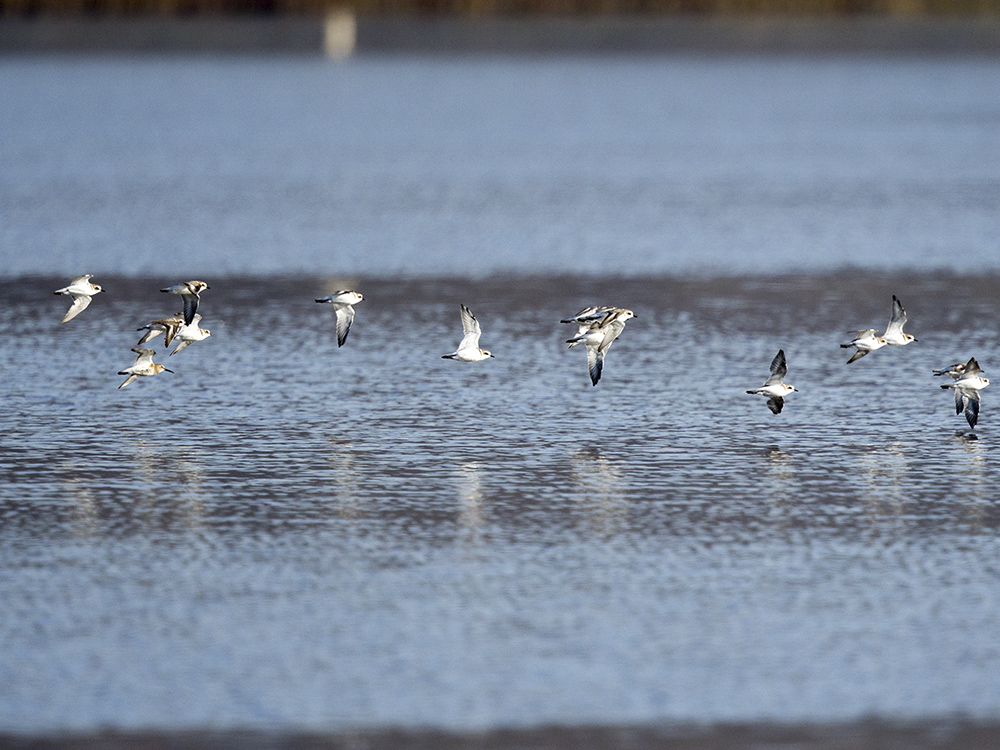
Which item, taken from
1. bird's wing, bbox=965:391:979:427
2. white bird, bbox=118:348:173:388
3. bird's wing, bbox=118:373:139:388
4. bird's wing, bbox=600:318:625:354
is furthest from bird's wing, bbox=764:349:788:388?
bird's wing, bbox=118:373:139:388

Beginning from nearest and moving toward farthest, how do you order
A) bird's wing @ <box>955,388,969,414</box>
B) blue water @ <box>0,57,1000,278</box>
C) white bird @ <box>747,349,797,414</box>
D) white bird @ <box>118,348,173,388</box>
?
bird's wing @ <box>955,388,969,414</box>
white bird @ <box>747,349,797,414</box>
white bird @ <box>118,348,173,388</box>
blue water @ <box>0,57,1000,278</box>

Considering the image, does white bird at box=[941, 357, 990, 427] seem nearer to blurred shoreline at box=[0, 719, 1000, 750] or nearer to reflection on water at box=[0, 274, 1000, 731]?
reflection on water at box=[0, 274, 1000, 731]

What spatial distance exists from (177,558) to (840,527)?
15.4ft

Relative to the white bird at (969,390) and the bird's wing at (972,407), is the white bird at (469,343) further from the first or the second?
the bird's wing at (972,407)

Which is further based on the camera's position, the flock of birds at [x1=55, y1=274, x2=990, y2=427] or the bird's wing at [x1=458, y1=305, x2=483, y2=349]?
the bird's wing at [x1=458, y1=305, x2=483, y2=349]

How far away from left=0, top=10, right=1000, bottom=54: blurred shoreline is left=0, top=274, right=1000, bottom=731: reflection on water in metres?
117

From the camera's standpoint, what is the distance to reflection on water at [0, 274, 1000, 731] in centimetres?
1123

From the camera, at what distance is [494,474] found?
53.1 feet

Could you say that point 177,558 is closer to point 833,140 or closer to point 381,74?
point 833,140

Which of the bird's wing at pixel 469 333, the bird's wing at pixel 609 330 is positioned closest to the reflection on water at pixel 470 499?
the bird's wing at pixel 469 333

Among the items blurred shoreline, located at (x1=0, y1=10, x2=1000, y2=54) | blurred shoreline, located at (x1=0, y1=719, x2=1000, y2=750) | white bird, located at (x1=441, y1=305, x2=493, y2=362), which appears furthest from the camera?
blurred shoreline, located at (x1=0, y1=10, x2=1000, y2=54)

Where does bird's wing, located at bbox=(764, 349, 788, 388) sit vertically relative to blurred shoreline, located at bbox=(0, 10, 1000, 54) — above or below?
below

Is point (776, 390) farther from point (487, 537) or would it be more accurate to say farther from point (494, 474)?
point (487, 537)

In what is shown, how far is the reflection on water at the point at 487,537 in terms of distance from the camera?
11.2m
